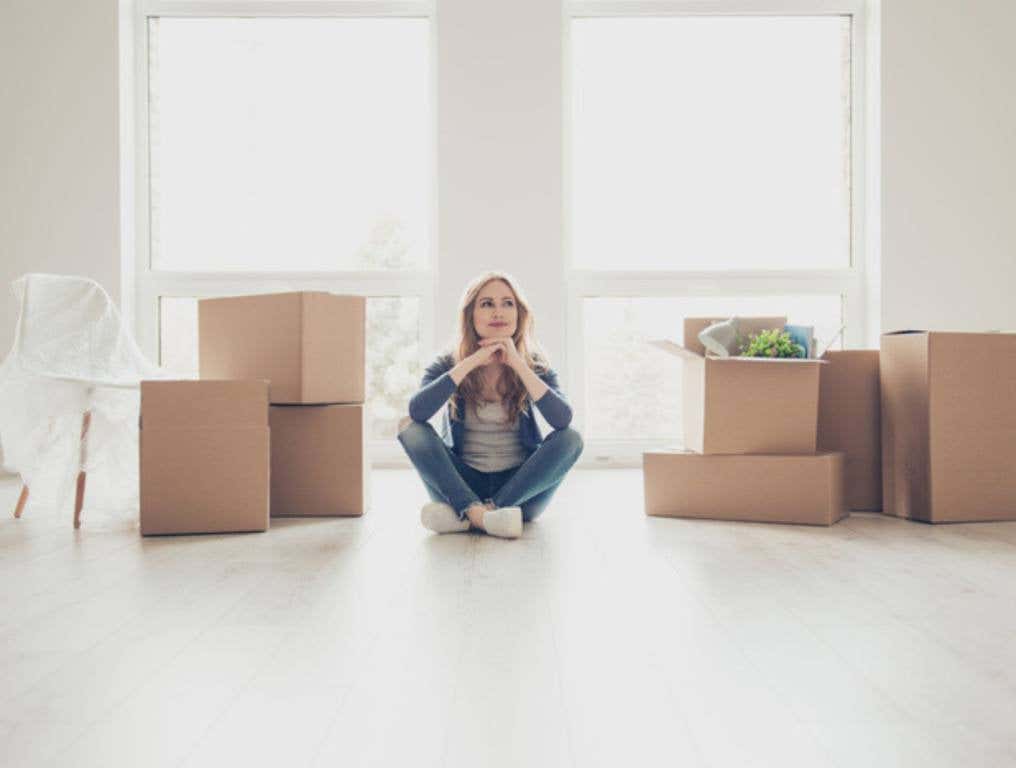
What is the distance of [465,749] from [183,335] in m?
3.63

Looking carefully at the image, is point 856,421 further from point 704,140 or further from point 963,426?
point 704,140

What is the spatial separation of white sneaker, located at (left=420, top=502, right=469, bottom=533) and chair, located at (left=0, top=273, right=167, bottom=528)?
877mm

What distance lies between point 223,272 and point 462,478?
2.19m

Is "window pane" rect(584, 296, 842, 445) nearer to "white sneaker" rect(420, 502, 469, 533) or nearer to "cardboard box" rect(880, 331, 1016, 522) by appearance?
"cardboard box" rect(880, 331, 1016, 522)

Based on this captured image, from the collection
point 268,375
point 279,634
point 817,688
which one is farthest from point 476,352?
point 817,688

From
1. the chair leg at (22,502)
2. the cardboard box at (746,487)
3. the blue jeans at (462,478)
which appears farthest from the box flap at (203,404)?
the cardboard box at (746,487)

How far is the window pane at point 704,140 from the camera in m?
4.29

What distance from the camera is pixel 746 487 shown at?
8.50 ft

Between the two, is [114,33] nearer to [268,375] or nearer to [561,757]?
[268,375]

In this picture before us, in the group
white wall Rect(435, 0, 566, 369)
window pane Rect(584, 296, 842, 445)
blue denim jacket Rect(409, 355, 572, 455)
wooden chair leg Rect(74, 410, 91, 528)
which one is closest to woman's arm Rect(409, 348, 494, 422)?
blue denim jacket Rect(409, 355, 572, 455)

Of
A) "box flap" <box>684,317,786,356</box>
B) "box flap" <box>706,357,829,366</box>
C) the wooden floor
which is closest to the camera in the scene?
the wooden floor

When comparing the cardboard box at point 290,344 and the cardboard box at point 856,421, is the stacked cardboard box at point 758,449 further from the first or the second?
the cardboard box at point 290,344

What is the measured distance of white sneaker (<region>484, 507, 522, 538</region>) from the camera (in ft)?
7.56

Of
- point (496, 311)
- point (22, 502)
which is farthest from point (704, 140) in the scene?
point (22, 502)
